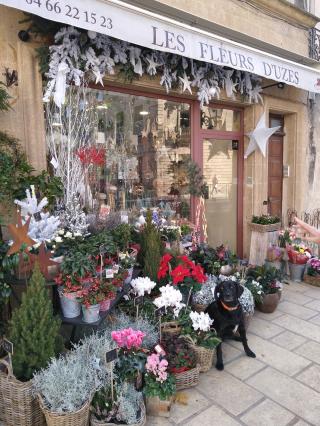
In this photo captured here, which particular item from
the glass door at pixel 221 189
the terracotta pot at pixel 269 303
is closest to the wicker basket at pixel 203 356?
the terracotta pot at pixel 269 303

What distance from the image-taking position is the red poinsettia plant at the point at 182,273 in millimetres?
3156

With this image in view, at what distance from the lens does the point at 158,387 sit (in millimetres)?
2379

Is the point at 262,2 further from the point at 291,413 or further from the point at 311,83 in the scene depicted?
the point at 291,413

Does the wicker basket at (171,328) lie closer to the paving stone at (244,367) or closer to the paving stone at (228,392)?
the paving stone at (228,392)

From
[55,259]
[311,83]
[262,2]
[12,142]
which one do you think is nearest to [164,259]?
[55,259]

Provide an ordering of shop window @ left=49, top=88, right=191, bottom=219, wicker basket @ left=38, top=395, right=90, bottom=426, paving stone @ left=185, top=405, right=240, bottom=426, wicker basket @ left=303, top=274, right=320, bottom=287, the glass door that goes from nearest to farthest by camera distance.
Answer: wicker basket @ left=38, top=395, right=90, bottom=426 < paving stone @ left=185, top=405, right=240, bottom=426 < shop window @ left=49, top=88, right=191, bottom=219 < wicker basket @ left=303, top=274, right=320, bottom=287 < the glass door

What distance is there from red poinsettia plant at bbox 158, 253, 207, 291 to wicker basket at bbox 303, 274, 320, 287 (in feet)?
8.30

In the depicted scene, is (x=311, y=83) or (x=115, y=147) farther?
(x=311, y=83)

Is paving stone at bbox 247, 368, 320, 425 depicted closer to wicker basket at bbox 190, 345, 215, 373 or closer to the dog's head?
wicker basket at bbox 190, 345, 215, 373

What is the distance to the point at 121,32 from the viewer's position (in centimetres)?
303

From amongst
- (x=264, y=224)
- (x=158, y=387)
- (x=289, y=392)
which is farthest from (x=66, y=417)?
(x=264, y=224)

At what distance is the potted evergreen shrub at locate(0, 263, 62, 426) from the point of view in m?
2.19

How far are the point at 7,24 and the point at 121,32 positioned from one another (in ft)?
3.57

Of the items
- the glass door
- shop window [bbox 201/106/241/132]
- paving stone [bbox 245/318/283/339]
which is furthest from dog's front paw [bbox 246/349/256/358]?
shop window [bbox 201/106/241/132]
